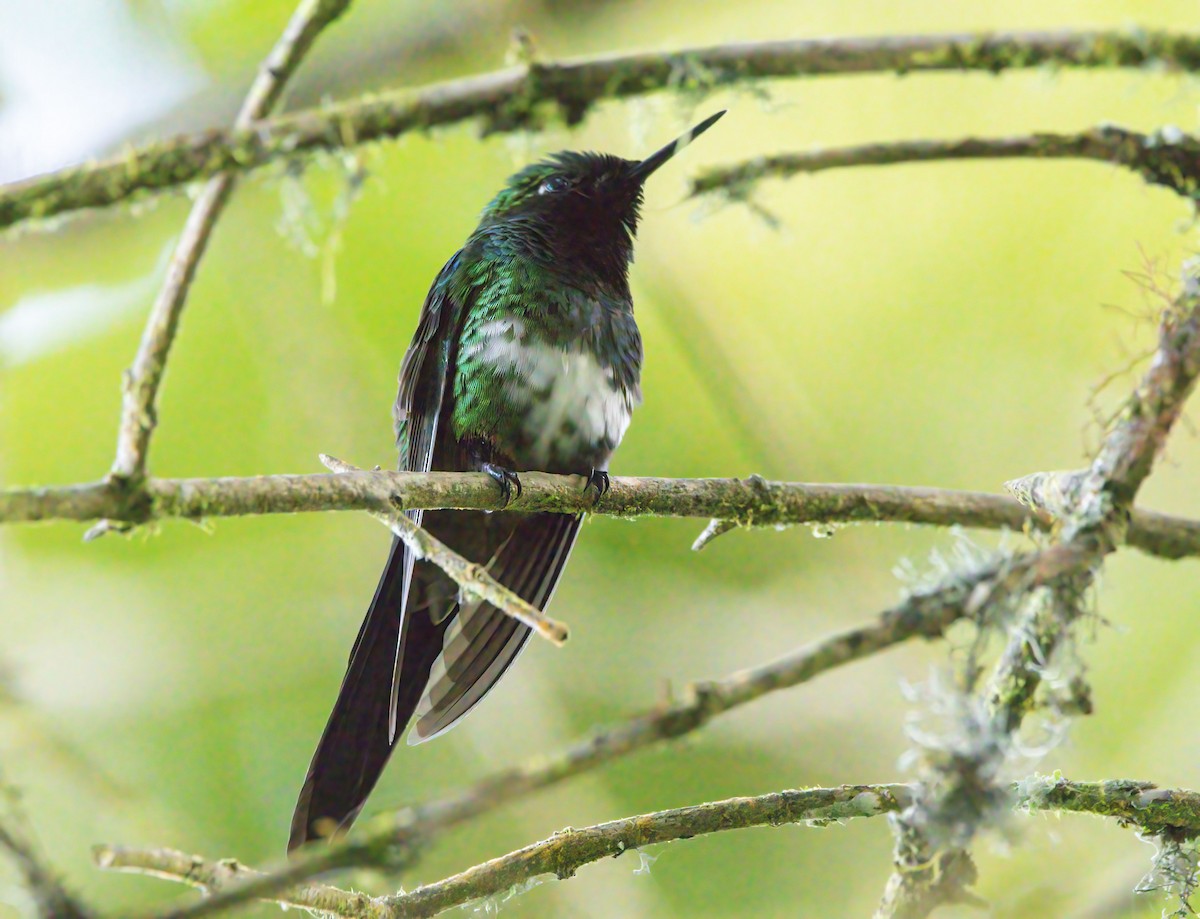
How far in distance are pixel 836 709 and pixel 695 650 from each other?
2.99 feet

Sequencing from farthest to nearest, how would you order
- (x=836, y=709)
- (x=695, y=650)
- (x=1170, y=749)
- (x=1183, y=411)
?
1. (x=695, y=650)
2. (x=836, y=709)
3. (x=1170, y=749)
4. (x=1183, y=411)

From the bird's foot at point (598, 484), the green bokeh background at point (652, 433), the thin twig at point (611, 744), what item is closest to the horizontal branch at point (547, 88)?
the thin twig at point (611, 744)

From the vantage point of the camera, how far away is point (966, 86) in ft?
20.2

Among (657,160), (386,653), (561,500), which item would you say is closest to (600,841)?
(561,500)

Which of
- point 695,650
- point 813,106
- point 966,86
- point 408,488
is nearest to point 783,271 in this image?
point 813,106

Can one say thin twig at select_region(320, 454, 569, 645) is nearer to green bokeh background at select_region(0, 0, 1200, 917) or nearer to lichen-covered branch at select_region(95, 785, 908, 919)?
lichen-covered branch at select_region(95, 785, 908, 919)

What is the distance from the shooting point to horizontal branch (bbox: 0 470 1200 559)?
1636 millimetres

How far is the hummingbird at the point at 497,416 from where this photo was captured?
3.37m

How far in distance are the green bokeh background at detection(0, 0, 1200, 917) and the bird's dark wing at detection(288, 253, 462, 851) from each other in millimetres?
1332

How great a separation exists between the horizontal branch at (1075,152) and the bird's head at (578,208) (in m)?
1.88

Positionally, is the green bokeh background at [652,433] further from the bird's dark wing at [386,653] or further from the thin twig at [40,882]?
the thin twig at [40,882]

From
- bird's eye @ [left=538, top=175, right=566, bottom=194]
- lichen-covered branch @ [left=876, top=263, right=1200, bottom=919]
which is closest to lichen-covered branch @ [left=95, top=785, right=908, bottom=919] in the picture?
lichen-covered branch @ [left=876, top=263, right=1200, bottom=919]

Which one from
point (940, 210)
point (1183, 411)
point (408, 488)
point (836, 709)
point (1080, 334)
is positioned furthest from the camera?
point (940, 210)

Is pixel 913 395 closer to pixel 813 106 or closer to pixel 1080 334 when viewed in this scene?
pixel 1080 334
